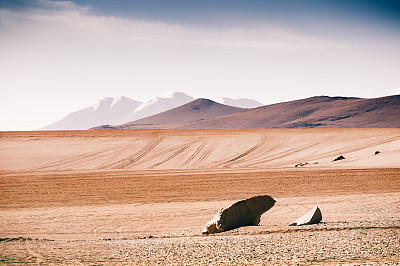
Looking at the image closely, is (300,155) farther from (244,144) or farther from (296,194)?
(296,194)

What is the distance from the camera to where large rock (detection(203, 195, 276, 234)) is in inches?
412

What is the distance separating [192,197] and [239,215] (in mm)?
6385

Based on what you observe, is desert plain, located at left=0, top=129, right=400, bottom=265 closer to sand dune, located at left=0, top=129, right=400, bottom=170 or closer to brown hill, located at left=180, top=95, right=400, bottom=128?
sand dune, located at left=0, top=129, right=400, bottom=170

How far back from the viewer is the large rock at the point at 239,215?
10469 mm

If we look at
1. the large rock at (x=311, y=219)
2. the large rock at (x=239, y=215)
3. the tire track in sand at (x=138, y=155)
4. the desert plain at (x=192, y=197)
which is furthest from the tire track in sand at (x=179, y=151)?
the large rock at (x=311, y=219)

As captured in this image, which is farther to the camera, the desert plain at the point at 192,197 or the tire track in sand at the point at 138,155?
the tire track in sand at the point at 138,155

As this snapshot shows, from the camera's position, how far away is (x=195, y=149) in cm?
3575

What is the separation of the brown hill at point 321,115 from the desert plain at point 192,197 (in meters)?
77.9

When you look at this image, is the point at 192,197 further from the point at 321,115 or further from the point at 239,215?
the point at 321,115

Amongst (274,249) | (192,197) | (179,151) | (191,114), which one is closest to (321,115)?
(191,114)

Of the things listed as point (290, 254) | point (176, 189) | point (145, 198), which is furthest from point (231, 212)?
point (176, 189)

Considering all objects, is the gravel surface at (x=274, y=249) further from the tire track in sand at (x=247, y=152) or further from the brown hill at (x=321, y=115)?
the brown hill at (x=321, y=115)

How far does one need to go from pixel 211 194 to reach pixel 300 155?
55.1ft

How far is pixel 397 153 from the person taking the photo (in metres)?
28.6
